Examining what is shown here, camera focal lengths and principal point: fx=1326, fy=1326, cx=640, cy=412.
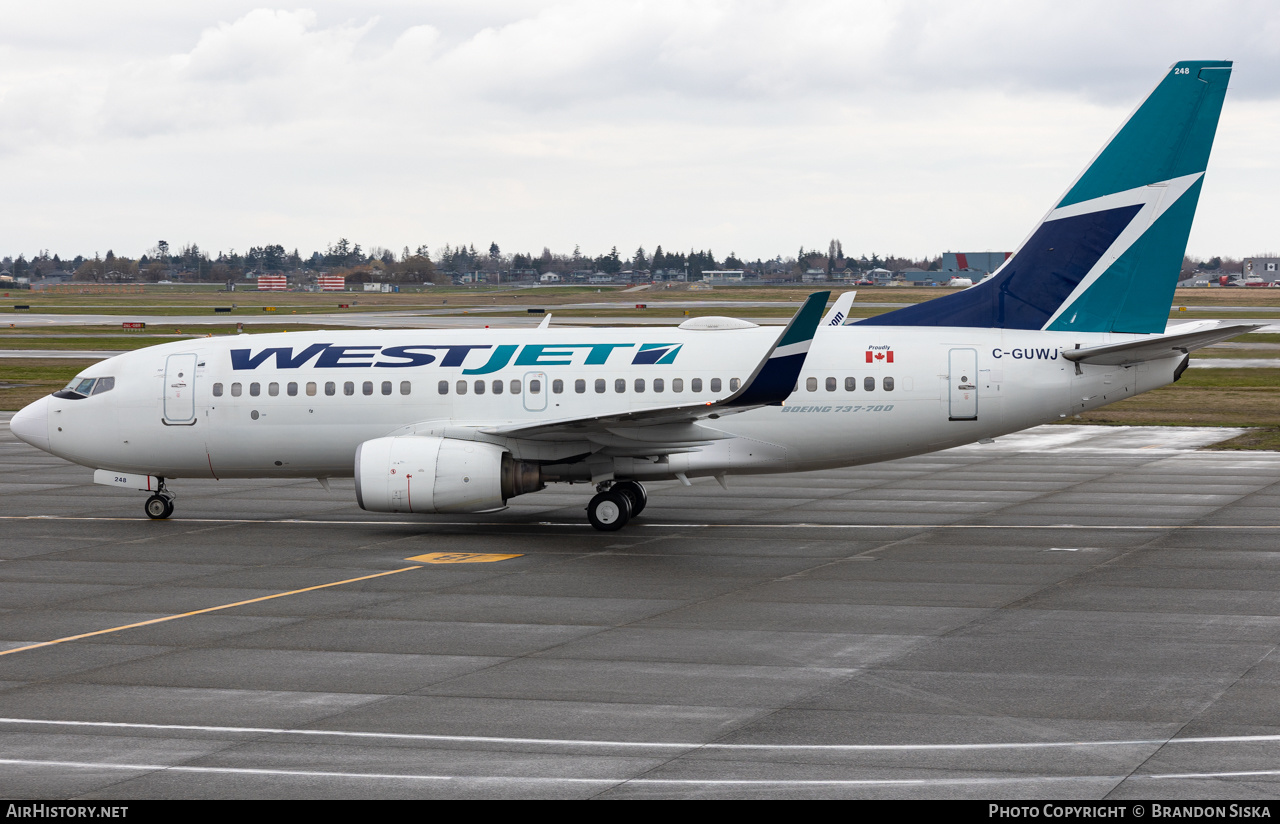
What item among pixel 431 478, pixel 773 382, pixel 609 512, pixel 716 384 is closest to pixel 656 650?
pixel 773 382

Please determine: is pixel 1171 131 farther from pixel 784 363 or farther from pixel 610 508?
pixel 610 508

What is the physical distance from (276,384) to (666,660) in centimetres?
1459

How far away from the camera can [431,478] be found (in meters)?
25.3

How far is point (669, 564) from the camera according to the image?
23188 millimetres

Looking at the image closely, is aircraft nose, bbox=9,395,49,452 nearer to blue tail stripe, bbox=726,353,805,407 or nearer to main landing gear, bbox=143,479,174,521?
main landing gear, bbox=143,479,174,521

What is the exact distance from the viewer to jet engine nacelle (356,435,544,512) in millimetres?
25344

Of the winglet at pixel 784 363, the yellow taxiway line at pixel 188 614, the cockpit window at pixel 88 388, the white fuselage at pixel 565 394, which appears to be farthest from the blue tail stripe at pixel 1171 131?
the cockpit window at pixel 88 388

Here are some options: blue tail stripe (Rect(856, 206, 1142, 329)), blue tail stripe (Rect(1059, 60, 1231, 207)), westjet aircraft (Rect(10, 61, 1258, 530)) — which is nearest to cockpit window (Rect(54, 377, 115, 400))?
westjet aircraft (Rect(10, 61, 1258, 530))

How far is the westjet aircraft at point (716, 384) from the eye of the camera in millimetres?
25938

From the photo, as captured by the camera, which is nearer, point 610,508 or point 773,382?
point 773,382

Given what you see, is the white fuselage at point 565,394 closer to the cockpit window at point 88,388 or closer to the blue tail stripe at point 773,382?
the cockpit window at point 88,388

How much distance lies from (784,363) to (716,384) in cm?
383

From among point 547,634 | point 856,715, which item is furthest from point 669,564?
point 856,715

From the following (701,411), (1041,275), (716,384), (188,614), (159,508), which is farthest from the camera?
(159,508)
